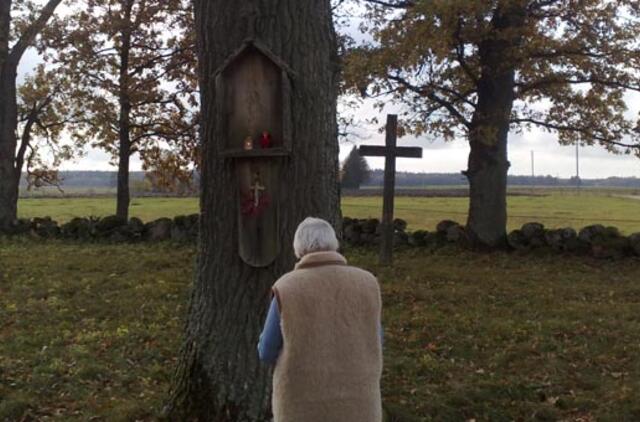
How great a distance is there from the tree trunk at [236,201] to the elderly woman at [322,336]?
5.04 ft

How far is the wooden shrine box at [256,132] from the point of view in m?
4.87

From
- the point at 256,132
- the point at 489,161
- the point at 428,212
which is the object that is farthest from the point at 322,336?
the point at 428,212

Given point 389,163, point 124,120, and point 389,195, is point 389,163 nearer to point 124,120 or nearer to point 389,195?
point 389,195

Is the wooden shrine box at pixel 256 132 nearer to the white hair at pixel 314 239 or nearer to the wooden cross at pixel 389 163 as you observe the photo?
the white hair at pixel 314 239

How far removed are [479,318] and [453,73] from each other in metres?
8.73

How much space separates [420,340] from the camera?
797cm

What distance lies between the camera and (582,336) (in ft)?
26.7

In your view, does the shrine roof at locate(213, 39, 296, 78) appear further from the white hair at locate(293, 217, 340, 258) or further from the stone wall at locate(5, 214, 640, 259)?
the stone wall at locate(5, 214, 640, 259)

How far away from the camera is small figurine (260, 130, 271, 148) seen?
16.0ft

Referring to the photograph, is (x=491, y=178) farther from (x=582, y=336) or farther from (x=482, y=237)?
(x=582, y=336)

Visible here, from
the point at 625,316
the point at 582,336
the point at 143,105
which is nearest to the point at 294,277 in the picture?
the point at 582,336

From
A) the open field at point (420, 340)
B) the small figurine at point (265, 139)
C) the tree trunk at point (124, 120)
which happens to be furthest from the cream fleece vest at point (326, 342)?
the tree trunk at point (124, 120)

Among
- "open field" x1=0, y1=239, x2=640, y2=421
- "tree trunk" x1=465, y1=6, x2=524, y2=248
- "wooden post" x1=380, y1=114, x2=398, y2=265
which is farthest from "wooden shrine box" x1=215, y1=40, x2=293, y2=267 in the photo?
"tree trunk" x1=465, y1=6, x2=524, y2=248

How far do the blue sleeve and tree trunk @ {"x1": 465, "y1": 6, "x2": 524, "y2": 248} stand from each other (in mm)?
13271
